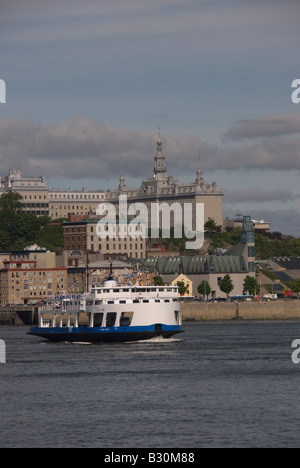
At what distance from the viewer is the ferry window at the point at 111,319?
109 meters

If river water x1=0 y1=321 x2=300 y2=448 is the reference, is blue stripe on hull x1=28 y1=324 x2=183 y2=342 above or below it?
→ above

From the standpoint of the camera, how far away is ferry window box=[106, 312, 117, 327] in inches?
4286

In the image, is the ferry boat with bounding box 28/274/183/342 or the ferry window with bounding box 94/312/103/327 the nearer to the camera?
the ferry boat with bounding box 28/274/183/342

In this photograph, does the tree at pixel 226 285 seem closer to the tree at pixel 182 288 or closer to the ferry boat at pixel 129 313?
the tree at pixel 182 288

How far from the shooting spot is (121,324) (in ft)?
355

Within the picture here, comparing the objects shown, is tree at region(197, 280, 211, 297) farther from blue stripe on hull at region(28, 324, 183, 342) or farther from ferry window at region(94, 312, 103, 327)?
ferry window at region(94, 312, 103, 327)

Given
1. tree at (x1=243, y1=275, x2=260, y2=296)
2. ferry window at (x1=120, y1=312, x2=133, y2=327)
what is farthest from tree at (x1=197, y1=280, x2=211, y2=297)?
ferry window at (x1=120, y1=312, x2=133, y2=327)

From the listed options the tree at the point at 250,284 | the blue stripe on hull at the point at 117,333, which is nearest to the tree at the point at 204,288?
the tree at the point at 250,284

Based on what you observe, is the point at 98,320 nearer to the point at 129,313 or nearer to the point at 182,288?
the point at 129,313

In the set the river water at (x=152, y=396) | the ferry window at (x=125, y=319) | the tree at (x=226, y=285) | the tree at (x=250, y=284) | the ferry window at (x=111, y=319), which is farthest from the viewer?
the tree at (x=250, y=284)

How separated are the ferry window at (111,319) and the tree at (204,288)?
281 feet

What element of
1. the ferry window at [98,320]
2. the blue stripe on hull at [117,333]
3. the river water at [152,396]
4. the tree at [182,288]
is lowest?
the river water at [152,396]

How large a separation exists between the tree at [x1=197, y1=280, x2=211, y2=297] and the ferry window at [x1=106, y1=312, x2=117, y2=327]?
85506 mm
